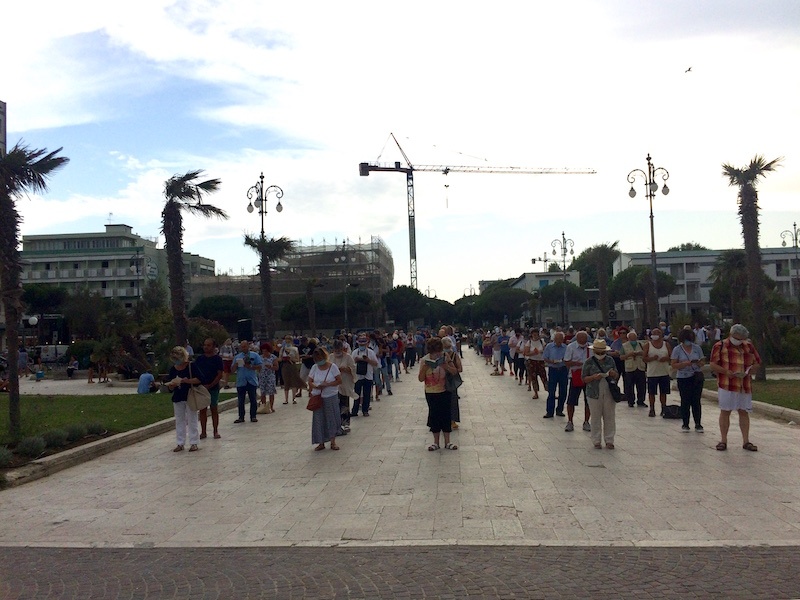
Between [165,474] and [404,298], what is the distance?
79087mm

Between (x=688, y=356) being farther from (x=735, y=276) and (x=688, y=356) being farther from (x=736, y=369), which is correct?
(x=735, y=276)

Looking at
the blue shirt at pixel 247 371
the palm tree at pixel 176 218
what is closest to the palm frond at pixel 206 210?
the palm tree at pixel 176 218

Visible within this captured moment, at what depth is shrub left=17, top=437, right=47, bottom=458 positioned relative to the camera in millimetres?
10711

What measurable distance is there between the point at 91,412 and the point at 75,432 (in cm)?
449

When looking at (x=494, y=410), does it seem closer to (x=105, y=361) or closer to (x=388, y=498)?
(x=388, y=498)

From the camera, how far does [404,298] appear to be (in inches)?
3499

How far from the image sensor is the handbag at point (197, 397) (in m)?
11.7

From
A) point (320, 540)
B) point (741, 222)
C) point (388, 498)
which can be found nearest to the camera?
point (320, 540)

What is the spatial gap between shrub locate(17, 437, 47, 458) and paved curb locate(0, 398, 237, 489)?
231mm

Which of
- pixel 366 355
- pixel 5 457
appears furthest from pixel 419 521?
pixel 366 355

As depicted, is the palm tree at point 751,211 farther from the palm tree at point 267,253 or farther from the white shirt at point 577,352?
the palm tree at point 267,253

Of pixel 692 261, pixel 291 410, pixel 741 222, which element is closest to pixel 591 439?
pixel 291 410

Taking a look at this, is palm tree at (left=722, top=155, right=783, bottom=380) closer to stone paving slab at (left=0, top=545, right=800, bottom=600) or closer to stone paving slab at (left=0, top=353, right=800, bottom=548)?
stone paving slab at (left=0, top=353, right=800, bottom=548)

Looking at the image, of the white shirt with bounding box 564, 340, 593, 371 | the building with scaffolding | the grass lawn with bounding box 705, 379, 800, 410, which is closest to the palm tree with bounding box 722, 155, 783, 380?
the grass lawn with bounding box 705, 379, 800, 410
